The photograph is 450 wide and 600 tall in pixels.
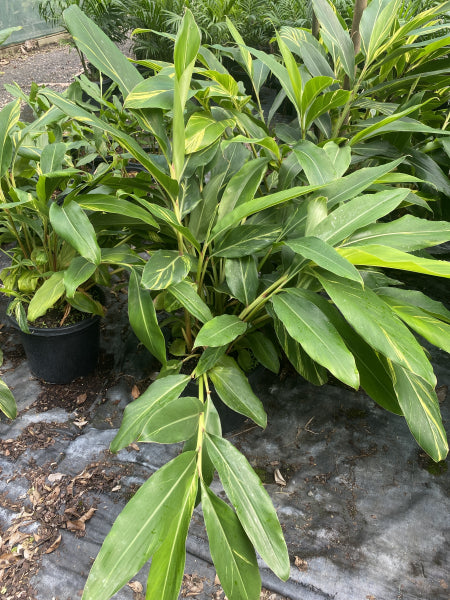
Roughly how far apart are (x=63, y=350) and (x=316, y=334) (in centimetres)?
86

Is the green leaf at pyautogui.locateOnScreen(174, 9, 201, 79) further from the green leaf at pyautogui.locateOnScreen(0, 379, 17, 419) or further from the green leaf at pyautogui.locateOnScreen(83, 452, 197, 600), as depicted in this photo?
the green leaf at pyautogui.locateOnScreen(0, 379, 17, 419)

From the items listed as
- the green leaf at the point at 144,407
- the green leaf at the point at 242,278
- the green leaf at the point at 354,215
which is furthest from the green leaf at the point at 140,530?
the green leaf at the point at 354,215

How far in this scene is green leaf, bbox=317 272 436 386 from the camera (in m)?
0.68

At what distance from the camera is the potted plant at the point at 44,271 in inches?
45.2

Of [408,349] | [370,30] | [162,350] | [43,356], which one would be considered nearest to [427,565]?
[408,349]

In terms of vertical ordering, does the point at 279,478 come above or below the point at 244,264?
below

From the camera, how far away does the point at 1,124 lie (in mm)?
1170

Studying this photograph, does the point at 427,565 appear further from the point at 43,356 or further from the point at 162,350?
the point at 43,356

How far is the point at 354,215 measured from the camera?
2.73 ft

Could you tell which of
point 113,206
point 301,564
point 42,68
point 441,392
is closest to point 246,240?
point 113,206

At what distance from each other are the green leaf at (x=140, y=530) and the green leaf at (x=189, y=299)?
0.27 m

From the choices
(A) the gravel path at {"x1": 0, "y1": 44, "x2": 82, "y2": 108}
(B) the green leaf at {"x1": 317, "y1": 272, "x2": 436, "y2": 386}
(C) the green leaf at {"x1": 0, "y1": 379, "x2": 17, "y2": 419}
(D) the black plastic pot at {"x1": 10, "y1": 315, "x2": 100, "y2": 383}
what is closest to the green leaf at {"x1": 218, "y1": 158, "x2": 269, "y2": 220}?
(B) the green leaf at {"x1": 317, "y1": 272, "x2": 436, "y2": 386}

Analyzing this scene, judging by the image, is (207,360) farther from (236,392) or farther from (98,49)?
(98,49)

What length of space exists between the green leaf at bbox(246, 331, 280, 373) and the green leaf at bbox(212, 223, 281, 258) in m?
0.26
